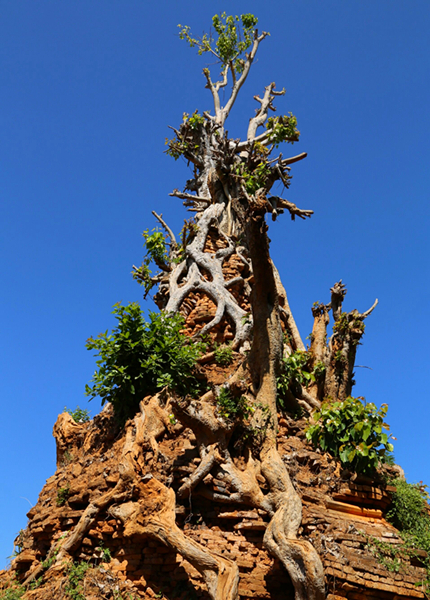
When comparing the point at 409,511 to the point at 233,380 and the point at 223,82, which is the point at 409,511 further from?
the point at 223,82

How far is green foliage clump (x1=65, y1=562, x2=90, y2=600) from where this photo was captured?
247 inches

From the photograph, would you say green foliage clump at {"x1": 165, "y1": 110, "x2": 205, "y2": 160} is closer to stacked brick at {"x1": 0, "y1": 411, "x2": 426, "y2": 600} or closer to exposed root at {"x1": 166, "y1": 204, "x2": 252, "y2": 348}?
exposed root at {"x1": 166, "y1": 204, "x2": 252, "y2": 348}

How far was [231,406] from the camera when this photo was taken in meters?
7.38

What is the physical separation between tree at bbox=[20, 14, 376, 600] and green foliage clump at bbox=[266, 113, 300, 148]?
1.66m

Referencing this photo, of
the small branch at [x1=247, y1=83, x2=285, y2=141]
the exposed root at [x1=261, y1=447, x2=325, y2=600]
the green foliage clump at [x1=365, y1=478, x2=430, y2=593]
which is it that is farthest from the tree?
the small branch at [x1=247, y1=83, x2=285, y2=141]

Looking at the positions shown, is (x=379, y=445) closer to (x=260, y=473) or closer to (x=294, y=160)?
(x=260, y=473)

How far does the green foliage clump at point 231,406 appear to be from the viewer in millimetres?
7270

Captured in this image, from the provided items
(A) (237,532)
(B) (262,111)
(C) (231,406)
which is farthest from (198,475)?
(B) (262,111)

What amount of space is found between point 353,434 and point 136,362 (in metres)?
3.49

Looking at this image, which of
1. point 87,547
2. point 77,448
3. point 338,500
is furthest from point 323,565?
point 77,448

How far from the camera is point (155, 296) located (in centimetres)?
1220

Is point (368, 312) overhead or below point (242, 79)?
below

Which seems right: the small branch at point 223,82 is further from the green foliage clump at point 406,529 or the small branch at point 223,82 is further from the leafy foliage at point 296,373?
the green foliage clump at point 406,529

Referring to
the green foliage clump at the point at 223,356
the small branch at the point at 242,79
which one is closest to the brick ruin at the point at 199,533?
the green foliage clump at the point at 223,356
